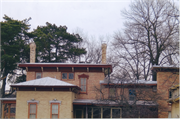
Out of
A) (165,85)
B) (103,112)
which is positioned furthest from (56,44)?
(165,85)

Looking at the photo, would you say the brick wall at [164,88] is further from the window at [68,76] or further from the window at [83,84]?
the window at [68,76]

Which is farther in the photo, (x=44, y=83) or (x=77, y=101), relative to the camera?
(x=77, y=101)

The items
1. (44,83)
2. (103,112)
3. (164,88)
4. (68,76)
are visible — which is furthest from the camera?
(68,76)

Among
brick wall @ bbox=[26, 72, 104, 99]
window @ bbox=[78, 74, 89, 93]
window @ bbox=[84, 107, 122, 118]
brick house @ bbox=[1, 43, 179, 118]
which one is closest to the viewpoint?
brick house @ bbox=[1, 43, 179, 118]

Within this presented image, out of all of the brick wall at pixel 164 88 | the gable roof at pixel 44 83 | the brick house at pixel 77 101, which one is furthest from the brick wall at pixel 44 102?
the brick wall at pixel 164 88

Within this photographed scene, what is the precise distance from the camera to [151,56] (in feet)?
131

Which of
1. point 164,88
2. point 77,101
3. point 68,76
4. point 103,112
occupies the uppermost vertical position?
point 68,76

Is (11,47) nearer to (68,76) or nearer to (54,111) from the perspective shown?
(68,76)

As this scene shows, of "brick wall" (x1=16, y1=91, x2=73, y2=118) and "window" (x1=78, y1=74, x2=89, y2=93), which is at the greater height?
"window" (x1=78, y1=74, x2=89, y2=93)

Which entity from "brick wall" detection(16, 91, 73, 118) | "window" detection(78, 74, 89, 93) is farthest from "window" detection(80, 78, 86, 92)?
"brick wall" detection(16, 91, 73, 118)

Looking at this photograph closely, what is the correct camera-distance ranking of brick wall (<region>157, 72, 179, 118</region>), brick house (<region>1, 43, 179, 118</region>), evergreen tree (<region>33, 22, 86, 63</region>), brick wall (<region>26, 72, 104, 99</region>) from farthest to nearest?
evergreen tree (<region>33, 22, 86, 63</region>) < brick wall (<region>26, 72, 104, 99</region>) < brick wall (<region>157, 72, 179, 118</region>) < brick house (<region>1, 43, 179, 118</region>)

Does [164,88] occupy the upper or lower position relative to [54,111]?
upper

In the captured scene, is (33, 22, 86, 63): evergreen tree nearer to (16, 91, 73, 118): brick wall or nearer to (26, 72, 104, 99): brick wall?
(26, 72, 104, 99): brick wall

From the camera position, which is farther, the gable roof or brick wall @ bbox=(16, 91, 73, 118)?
brick wall @ bbox=(16, 91, 73, 118)
